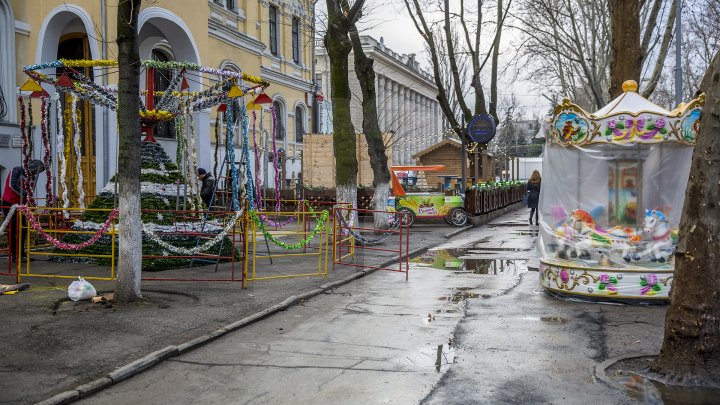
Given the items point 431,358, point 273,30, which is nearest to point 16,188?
point 431,358

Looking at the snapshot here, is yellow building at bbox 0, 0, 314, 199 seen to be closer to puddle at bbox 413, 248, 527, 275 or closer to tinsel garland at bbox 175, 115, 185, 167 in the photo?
tinsel garland at bbox 175, 115, 185, 167

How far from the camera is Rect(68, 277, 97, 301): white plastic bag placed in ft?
30.6

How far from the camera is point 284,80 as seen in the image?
34375 millimetres

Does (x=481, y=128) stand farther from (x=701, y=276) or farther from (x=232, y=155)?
(x=701, y=276)

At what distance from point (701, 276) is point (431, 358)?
102 inches

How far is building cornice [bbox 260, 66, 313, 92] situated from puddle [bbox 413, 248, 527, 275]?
1812 centimetres

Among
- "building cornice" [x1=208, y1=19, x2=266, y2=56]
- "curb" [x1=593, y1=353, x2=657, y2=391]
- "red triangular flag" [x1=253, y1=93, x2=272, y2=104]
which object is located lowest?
"curb" [x1=593, y1=353, x2=657, y2=391]

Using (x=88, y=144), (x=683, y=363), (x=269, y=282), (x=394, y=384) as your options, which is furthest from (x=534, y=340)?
(x=88, y=144)

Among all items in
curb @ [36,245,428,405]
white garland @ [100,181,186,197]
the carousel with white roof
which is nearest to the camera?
curb @ [36,245,428,405]

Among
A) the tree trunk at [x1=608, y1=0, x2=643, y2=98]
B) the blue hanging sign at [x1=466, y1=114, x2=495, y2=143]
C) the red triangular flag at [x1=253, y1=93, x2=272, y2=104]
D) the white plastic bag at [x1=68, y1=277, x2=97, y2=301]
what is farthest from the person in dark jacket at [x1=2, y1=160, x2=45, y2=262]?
the blue hanging sign at [x1=466, y1=114, x2=495, y2=143]

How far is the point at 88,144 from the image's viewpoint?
19406 mm

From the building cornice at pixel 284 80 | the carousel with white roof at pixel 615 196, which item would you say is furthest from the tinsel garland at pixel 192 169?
the building cornice at pixel 284 80

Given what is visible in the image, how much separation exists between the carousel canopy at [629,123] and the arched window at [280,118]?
943 inches

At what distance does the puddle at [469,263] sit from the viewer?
13.6 m
